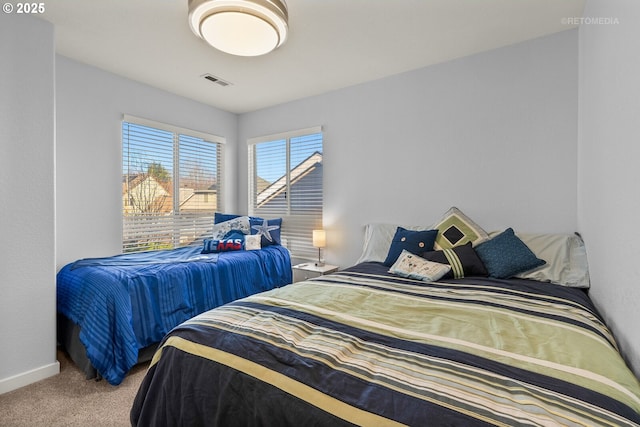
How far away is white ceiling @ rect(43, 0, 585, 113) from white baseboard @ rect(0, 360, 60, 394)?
2.59 metres

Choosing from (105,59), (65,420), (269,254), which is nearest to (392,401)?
(65,420)

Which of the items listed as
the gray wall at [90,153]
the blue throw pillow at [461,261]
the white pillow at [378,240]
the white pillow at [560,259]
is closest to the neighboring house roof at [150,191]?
the gray wall at [90,153]

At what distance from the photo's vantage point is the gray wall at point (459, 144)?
2.55m

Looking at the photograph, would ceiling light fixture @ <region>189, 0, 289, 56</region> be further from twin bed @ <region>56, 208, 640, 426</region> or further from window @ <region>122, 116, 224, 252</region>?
window @ <region>122, 116, 224, 252</region>

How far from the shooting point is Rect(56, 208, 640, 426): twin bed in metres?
0.83

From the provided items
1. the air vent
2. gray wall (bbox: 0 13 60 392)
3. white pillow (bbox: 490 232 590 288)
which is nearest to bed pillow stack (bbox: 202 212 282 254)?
gray wall (bbox: 0 13 60 392)

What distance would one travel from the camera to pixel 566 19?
235 centimetres

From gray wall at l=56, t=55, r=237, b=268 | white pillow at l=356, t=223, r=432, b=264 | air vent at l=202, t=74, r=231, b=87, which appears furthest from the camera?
air vent at l=202, t=74, r=231, b=87

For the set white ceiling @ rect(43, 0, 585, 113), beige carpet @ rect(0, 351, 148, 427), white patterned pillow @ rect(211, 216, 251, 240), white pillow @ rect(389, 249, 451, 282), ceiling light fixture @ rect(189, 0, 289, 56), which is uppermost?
white ceiling @ rect(43, 0, 585, 113)

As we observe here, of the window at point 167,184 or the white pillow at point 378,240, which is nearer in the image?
the white pillow at point 378,240

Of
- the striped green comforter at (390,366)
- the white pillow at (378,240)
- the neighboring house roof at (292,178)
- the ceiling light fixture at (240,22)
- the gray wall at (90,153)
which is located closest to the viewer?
the striped green comforter at (390,366)

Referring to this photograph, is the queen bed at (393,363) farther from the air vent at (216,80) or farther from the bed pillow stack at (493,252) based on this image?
the air vent at (216,80)

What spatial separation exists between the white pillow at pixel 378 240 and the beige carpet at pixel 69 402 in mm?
2195

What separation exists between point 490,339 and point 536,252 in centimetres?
157
